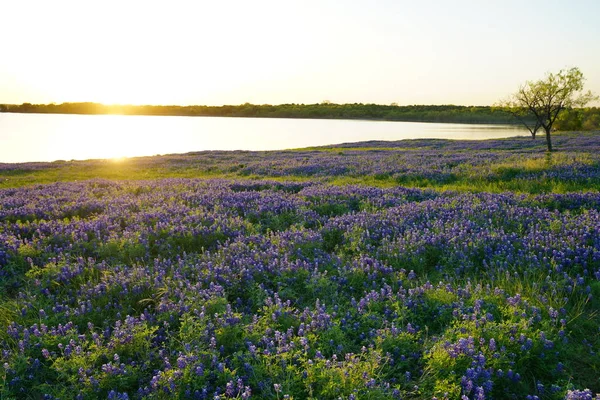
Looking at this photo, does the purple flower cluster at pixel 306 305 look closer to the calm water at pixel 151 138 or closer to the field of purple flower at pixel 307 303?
the field of purple flower at pixel 307 303

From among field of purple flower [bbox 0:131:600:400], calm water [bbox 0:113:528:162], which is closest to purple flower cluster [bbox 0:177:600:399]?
field of purple flower [bbox 0:131:600:400]

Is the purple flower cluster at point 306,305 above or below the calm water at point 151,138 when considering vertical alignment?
below

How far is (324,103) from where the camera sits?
7456 inches

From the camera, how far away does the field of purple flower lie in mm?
3467

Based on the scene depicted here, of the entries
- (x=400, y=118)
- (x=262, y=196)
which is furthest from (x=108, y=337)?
(x=400, y=118)

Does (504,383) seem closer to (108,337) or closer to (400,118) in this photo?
(108,337)

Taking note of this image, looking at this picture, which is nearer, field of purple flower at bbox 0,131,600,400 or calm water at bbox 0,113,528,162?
field of purple flower at bbox 0,131,600,400

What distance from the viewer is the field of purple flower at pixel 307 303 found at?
3467 millimetres

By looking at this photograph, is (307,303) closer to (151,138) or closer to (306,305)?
(306,305)

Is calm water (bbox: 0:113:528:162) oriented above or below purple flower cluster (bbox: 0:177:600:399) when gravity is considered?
above

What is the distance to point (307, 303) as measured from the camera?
198 inches

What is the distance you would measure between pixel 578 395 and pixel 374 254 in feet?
11.4

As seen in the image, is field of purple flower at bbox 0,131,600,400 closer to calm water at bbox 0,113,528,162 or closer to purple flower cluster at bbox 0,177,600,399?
purple flower cluster at bbox 0,177,600,399

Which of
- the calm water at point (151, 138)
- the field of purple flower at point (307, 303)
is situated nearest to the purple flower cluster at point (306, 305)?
the field of purple flower at point (307, 303)
